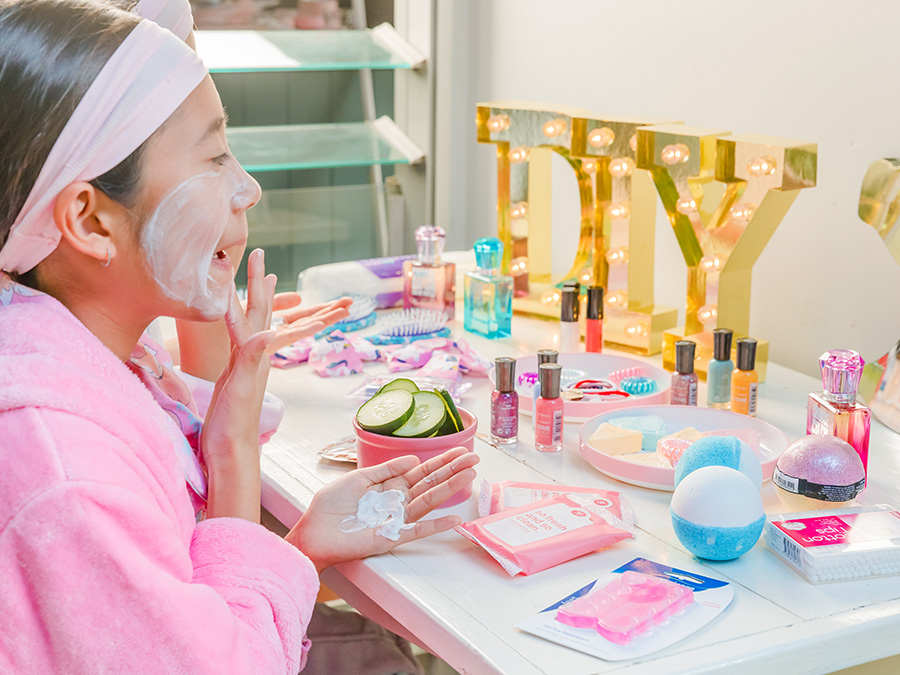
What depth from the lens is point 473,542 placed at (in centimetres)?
91

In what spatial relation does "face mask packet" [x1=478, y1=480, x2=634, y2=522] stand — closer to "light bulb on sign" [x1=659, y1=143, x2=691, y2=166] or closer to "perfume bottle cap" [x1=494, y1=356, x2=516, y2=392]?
"perfume bottle cap" [x1=494, y1=356, x2=516, y2=392]

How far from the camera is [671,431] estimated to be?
1.14 metres

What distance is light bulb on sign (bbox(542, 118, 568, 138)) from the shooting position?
1535mm

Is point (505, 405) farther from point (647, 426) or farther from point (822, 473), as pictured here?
point (822, 473)

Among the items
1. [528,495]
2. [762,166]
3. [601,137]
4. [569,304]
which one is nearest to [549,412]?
[528,495]

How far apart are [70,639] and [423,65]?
5.82 ft

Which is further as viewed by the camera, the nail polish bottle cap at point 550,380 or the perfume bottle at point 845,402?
the nail polish bottle cap at point 550,380

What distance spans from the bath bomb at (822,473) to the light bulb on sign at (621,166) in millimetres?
635

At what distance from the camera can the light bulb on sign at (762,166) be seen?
1.25m

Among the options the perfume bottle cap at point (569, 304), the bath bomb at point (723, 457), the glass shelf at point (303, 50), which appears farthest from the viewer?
the glass shelf at point (303, 50)

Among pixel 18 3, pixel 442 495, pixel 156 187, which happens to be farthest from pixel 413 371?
pixel 18 3

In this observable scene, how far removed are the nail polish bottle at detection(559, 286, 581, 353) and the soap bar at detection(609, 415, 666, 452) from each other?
280 millimetres

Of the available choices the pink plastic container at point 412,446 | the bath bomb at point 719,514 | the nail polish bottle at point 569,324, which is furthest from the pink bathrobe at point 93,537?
the nail polish bottle at point 569,324

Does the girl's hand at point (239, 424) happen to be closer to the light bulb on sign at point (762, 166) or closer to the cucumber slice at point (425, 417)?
the cucumber slice at point (425, 417)
